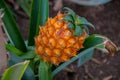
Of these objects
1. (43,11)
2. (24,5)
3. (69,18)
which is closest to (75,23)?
(69,18)

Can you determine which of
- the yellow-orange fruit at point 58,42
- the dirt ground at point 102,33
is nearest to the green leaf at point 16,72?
the yellow-orange fruit at point 58,42

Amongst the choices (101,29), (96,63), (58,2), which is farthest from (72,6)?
(96,63)

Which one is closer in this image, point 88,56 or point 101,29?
point 88,56

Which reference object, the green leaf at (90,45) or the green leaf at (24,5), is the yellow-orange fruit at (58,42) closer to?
the green leaf at (90,45)

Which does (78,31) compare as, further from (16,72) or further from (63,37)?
(16,72)

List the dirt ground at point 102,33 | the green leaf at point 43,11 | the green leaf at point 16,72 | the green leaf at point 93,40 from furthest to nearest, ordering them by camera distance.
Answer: the dirt ground at point 102,33 → the green leaf at point 43,11 → the green leaf at point 93,40 → the green leaf at point 16,72

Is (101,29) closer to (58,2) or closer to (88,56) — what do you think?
(58,2)

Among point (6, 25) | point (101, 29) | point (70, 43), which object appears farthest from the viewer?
point (101, 29)
